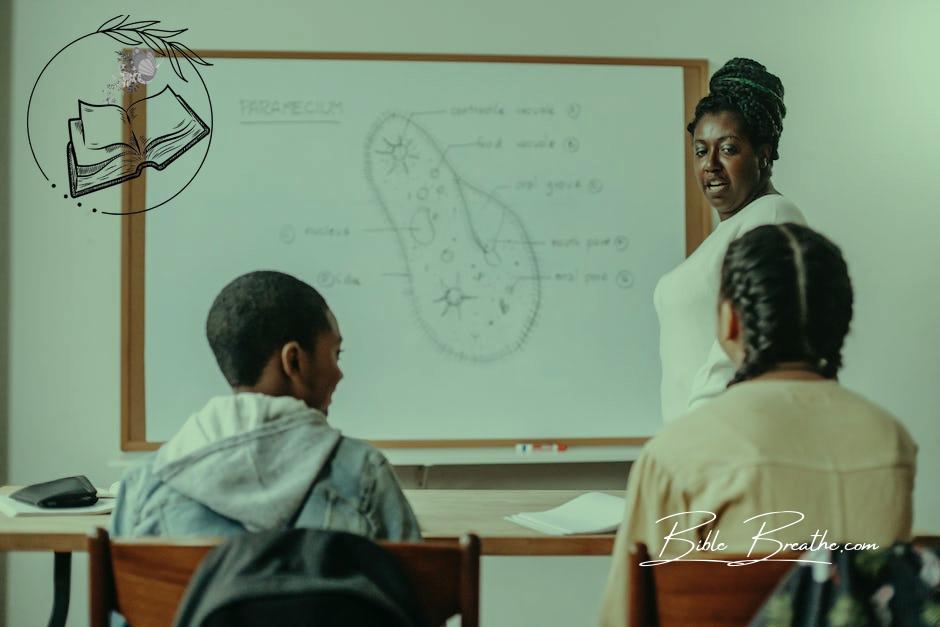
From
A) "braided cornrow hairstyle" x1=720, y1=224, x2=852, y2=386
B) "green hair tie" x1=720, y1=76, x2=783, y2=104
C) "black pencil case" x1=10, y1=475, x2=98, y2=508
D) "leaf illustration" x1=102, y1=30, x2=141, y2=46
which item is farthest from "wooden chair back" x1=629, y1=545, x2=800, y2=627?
"leaf illustration" x1=102, y1=30, x2=141, y2=46

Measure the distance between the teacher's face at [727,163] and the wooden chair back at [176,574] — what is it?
1.33 meters

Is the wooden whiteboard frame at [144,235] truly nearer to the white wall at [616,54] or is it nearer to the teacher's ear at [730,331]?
the white wall at [616,54]

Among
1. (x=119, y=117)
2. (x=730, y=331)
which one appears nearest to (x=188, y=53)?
(x=119, y=117)

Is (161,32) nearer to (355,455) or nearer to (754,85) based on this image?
(754,85)

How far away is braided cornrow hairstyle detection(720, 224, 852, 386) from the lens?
119 cm

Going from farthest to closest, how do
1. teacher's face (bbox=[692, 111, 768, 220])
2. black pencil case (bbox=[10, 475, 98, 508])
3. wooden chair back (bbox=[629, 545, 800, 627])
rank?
1. teacher's face (bbox=[692, 111, 768, 220])
2. black pencil case (bbox=[10, 475, 98, 508])
3. wooden chair back (bbox=[629, 545, 800, 627])

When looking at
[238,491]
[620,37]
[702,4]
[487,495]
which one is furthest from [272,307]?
[702,4]

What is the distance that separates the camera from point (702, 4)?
2.93m

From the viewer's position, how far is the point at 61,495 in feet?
6.07

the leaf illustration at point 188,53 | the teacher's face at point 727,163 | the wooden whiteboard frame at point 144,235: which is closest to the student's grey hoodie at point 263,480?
the teacher's face at point 727,163

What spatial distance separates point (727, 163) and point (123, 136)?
5.60ft

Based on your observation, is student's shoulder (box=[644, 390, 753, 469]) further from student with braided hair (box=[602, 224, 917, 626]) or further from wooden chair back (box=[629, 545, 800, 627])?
wooden chair back (box=[629, 545, 800, 627])

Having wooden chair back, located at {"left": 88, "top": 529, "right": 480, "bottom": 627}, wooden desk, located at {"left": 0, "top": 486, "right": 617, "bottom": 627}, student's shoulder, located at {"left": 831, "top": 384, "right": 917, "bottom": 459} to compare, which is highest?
student's shoulder, located at {"left": 831, "top": 384, "right": 917, "bottom": 459}

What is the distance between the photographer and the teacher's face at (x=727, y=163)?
2.12m
